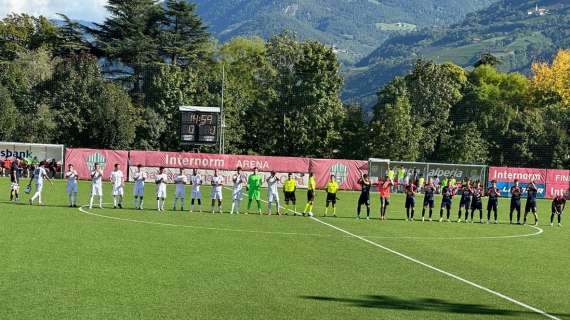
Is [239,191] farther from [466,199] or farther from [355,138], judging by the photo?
[355,138]

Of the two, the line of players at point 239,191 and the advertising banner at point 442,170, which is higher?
the advertising banner at point 442,170

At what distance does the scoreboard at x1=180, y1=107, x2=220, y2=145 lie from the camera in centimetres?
5444

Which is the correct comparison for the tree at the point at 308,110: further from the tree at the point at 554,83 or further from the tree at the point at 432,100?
the tree at the point at 554,83

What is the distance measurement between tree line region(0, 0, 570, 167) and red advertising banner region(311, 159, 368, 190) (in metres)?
11.9

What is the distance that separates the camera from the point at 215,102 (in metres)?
73.1

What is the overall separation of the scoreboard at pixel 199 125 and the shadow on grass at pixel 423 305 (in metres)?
41.7

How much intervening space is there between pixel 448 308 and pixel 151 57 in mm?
73088

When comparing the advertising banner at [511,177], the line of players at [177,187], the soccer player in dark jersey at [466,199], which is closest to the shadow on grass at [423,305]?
the line of players at [177,187]

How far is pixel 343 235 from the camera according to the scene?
79.9ft

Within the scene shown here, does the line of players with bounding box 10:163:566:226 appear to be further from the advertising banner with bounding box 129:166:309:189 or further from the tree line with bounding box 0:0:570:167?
the tree line with bounding box 0:0:570:167

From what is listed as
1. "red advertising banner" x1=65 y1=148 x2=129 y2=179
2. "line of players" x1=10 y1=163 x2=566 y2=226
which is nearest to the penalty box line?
A: "line of players" x1=10 y1=163 x2=566 y2=226

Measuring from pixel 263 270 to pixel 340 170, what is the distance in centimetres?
4230

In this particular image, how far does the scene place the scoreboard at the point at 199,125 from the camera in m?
54.4

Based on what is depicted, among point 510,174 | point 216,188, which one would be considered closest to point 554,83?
point 510,174
